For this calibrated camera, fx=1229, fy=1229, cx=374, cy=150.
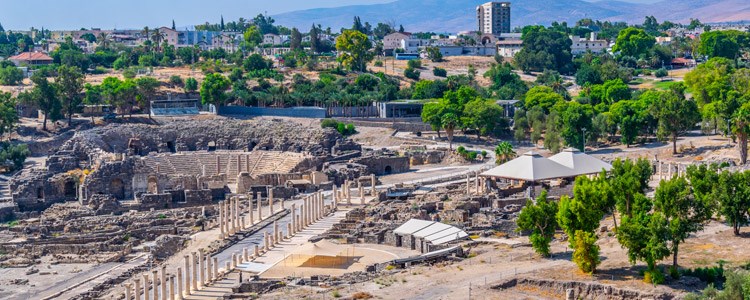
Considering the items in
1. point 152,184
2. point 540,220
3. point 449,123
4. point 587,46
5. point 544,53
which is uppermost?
point 587,46

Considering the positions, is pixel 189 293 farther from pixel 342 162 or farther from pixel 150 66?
pixel 150 66

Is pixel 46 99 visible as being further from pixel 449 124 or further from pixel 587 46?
pixel 587 46

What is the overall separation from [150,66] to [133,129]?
43.3 meters

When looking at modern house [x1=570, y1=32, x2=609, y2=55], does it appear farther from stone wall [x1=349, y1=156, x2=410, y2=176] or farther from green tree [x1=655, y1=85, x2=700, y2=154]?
stone wall [x1=349, y1=156, x2=410, y2=176]

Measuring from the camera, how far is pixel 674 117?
3644 inches

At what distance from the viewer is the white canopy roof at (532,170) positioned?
247 ft

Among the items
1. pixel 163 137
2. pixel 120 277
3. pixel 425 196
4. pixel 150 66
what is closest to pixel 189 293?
pixel 120 277

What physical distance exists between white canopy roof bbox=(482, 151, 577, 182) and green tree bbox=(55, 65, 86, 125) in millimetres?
51540

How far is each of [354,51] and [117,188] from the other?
67558 mm

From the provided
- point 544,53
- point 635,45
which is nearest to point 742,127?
point 544,53

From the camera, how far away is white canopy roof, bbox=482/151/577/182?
7544cm

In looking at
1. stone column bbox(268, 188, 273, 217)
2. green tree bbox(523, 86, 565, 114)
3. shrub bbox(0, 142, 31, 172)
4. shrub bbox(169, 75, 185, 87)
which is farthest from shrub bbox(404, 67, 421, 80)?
stone column bbox(268, 188, 273, 217)

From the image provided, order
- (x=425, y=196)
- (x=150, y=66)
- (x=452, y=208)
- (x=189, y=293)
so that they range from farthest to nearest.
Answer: (x=150, y=66) < (x=425, y=196) < (x=452, y=208) < (x=189, y=293)

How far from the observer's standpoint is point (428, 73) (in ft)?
512
